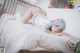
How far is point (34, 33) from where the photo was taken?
4.70 feet

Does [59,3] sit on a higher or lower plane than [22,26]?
higher

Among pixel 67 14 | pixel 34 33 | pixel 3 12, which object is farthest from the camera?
pixel 3 12

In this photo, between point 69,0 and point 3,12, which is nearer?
point 69,0

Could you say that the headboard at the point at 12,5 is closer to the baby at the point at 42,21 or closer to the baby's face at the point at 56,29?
the baby at the point at 42,21

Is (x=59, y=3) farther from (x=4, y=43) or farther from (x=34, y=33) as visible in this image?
(x=4, y=43)

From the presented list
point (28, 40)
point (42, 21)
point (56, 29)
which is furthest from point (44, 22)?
point (28, 40)

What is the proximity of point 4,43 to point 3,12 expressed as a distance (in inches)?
13.1

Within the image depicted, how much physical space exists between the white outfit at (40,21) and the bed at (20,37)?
0.07m

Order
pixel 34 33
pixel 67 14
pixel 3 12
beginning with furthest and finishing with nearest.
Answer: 1. pixel 3 12
2. pixel 67 14
3. pixel 34 33

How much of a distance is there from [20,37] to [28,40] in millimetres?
90

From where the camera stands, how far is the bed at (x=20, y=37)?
1424mm

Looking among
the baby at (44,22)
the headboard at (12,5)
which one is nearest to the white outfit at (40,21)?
the baby at (44,22)

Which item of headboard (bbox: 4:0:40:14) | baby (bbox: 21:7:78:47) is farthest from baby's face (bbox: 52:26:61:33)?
headboard (bbox: 4:0:40:14)

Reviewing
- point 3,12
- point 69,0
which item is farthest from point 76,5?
point 3,12
